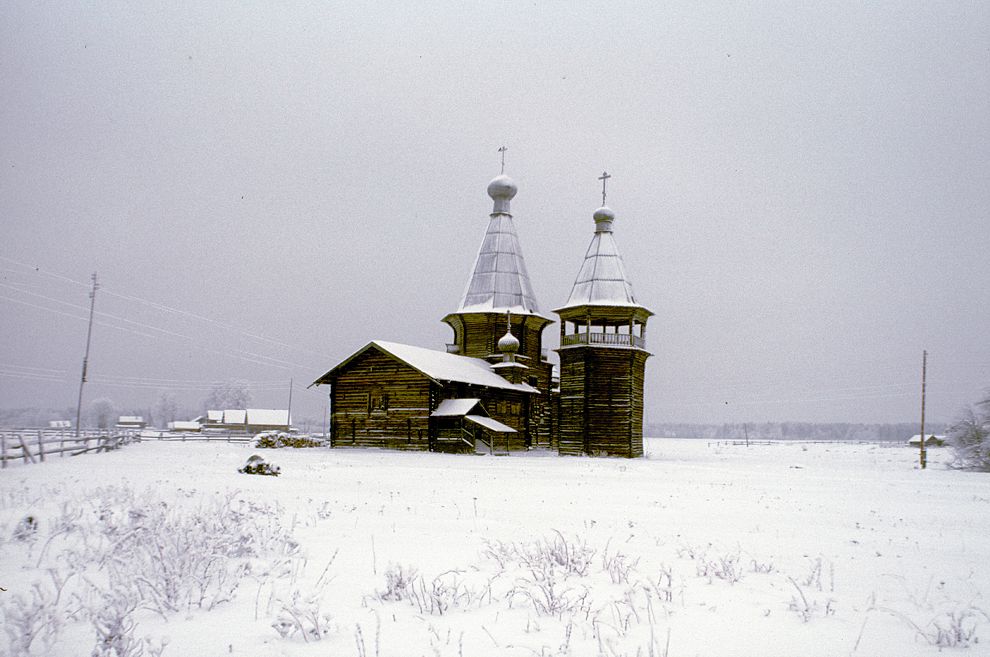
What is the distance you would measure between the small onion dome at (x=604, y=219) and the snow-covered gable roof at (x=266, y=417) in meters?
55.9

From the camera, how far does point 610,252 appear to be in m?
39.0

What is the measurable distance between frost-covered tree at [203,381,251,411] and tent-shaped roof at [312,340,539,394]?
277ft

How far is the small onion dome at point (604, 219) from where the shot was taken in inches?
1578

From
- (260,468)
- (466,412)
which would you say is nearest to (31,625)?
(260,468)

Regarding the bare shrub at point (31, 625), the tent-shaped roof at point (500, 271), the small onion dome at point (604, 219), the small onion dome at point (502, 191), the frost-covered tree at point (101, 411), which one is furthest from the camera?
the frost-covered tree at point (101, 411)

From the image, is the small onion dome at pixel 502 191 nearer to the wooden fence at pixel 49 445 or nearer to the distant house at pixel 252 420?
the wooden fence at pixel 49 445

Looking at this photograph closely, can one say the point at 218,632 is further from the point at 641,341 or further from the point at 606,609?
the point at 641,341

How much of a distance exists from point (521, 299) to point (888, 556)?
115 ft

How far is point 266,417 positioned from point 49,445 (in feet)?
207

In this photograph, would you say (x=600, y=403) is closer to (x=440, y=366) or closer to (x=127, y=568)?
(x=440, y=366)

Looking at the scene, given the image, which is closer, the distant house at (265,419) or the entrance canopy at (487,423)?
the entrance canopy at (487,423)

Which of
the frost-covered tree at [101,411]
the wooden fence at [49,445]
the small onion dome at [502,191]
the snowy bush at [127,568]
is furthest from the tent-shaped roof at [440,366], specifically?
the frost-covered tree at [101,411]

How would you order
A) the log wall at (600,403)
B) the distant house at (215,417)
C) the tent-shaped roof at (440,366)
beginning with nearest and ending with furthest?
the tent-shaped roof at (440,366) < the log wall at (600,403) < the distant house at (215,417)

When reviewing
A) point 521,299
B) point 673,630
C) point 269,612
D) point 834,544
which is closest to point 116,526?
point 269,612
